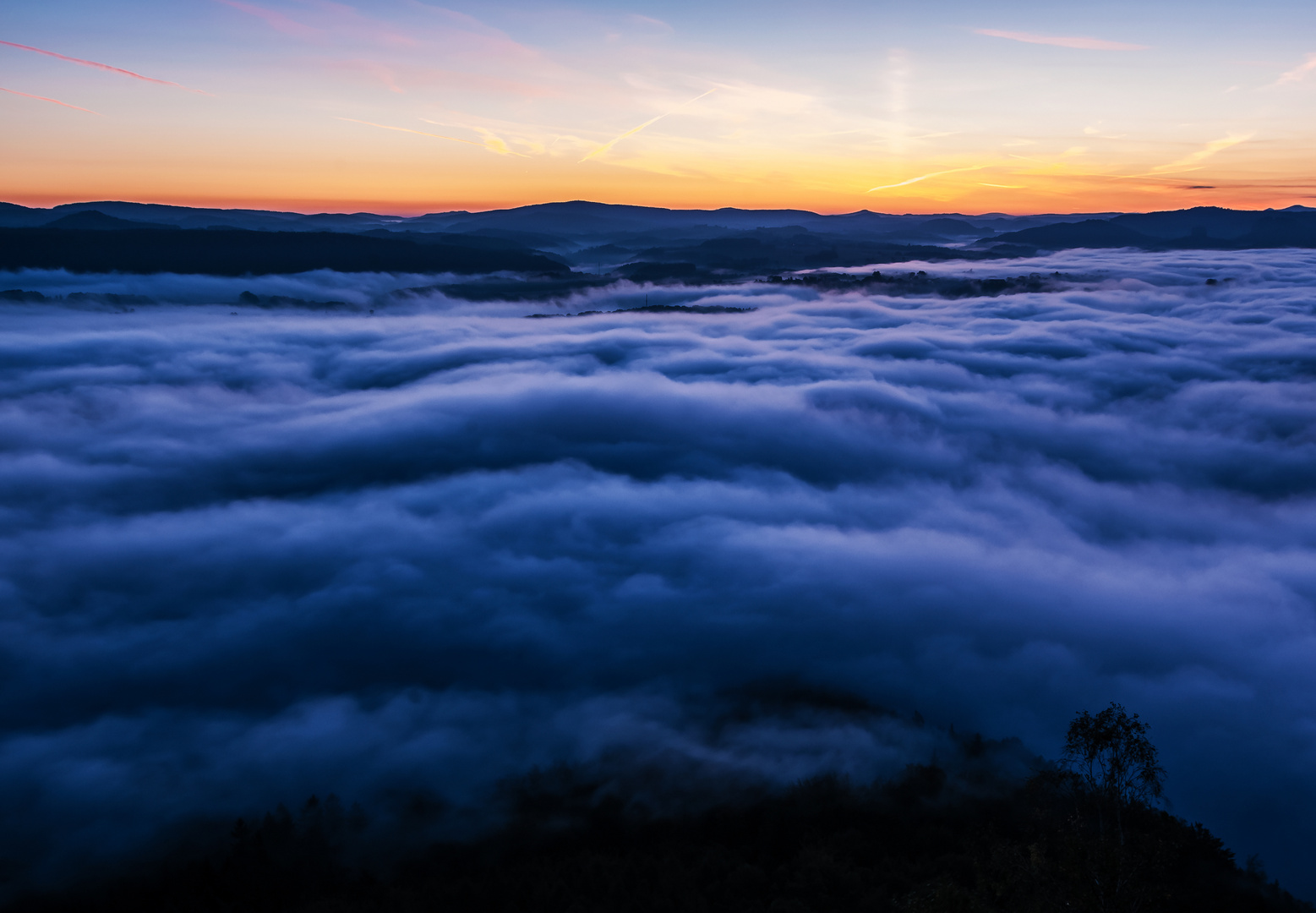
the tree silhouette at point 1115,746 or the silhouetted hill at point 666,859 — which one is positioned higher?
the tree silhouette at point 1115,746

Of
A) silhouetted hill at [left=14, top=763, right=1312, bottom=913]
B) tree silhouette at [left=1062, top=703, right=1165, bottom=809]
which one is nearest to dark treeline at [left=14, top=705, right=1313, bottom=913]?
silhouetted hill at [left=14, top=763, right=1312, bottom=913]

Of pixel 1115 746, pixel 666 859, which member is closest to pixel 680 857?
pixel 666 859

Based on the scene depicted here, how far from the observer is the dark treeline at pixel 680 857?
58.3 m

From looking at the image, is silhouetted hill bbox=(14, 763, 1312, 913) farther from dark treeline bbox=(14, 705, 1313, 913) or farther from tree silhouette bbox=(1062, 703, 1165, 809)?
tree silhouette bbox=(1062, 703, 1165, 809)

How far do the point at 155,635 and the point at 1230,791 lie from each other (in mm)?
124674

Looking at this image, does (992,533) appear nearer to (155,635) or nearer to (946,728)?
(946,728)

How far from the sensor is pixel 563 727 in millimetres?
84875

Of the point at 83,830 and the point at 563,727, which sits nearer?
the point at 83,830

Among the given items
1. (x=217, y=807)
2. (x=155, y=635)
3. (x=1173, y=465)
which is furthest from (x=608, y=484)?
(x=1173, y=465)

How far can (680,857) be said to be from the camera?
215 ft

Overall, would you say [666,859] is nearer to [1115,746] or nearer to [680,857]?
[680,857]

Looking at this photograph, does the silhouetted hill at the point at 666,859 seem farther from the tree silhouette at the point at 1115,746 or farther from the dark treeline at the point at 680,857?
the tree silhouette at the point at 1115,746

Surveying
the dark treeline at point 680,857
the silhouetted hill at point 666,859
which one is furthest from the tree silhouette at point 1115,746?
the silhouetted hill at point 666,859

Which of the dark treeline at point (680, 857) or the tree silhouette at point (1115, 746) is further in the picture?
the dark treeline at point (680, 857)
